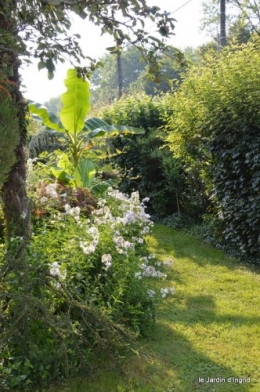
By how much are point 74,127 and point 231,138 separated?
2.92 metres

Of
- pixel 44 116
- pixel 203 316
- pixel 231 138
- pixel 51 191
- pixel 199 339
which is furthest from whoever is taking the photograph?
pixel 44 116

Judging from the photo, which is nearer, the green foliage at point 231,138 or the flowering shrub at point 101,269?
the flowering shrub at point 101,269

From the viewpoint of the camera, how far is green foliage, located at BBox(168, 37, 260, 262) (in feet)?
20.5

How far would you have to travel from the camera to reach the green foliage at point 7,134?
288 centimetres

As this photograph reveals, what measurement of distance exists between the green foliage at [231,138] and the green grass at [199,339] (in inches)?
28.1

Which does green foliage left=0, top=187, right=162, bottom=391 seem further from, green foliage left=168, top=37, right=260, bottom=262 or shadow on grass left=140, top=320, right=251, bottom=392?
green foliage left=168, top=37, right=260, bottom=262

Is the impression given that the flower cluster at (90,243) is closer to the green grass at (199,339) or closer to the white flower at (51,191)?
the green grass at (199,339)

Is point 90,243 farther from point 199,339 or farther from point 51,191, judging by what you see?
point 51,191

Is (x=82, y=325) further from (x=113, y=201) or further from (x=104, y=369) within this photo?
(x=113, y=201)

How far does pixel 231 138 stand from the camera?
21.6 ft

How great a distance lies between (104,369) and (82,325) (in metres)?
0.39

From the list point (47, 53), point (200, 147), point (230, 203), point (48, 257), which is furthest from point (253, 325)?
point (200, 147)

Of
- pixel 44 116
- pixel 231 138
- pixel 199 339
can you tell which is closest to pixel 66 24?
pixel 199 339

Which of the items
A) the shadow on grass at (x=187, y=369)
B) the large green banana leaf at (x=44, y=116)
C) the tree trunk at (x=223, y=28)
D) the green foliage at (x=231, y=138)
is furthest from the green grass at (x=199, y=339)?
the tree trunk at (x=223, y=28)
